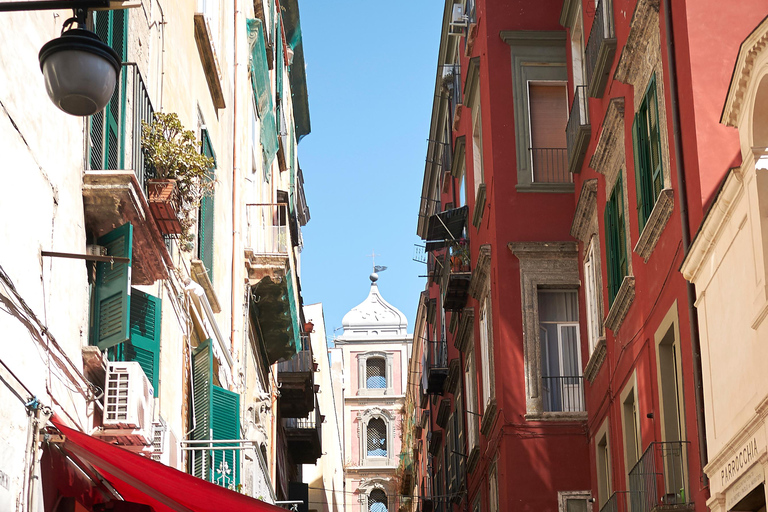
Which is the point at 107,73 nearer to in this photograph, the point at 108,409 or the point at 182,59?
the point at 108,409

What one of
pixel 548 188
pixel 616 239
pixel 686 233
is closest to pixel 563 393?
pixel 548 188

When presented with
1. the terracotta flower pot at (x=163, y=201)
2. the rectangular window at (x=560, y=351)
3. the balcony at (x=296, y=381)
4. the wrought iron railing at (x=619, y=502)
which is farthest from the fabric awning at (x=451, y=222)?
the terracotta flower pot at (x=163, y=201)

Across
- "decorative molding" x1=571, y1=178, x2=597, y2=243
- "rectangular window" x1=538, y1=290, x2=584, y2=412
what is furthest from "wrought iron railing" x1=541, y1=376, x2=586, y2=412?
"decorative molding" x1=571, y1=178, x2=597, y2=243

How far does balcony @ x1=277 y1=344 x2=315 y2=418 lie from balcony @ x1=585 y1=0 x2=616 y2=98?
1634 cm

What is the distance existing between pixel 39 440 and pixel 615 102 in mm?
9242

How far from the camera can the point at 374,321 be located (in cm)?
8550

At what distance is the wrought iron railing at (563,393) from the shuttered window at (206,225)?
6.48 meters

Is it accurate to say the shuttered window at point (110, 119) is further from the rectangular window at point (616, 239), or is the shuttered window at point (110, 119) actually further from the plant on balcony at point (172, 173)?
the rectangular window at point (616, 239)

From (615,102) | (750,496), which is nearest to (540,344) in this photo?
(615,102)

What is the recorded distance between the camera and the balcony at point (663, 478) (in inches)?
479

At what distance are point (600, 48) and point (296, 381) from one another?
17819mm

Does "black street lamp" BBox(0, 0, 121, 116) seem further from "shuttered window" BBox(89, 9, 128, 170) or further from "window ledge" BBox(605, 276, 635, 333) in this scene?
"window ledge" BBox(605, 276, 635, 333)

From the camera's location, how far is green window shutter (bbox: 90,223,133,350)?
9.67 m

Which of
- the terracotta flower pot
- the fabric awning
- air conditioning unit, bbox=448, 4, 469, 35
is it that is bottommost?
the terracotta flower pot
